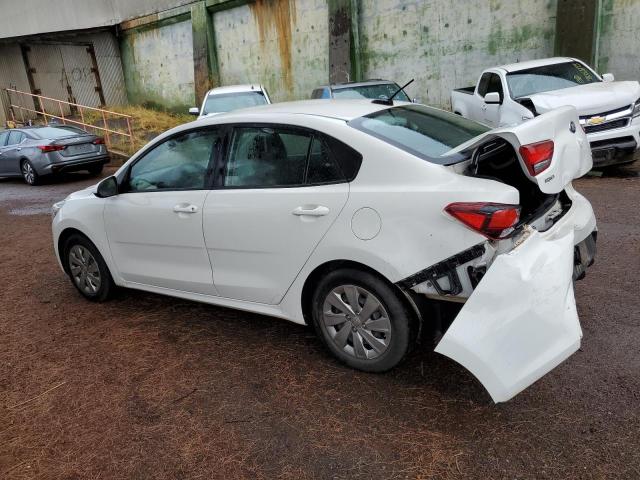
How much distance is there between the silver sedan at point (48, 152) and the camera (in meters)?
13.0

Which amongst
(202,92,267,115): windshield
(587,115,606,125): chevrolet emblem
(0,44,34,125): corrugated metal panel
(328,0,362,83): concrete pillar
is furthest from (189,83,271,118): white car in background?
(0,44,34,125): corrugated metal panel

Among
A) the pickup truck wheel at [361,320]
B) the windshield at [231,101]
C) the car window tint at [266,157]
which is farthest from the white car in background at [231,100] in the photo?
the pickup truck wheel at [361,320]

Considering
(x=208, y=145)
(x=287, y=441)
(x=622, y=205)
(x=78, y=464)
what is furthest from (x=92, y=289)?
(x=622, y=205)

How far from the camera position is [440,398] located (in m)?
3.12

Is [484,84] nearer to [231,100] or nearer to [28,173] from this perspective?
[231,100]

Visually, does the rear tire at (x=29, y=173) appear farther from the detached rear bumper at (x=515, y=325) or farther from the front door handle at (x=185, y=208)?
the detached rear bumper at (x=515, y=325)

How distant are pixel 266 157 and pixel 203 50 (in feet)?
57.1

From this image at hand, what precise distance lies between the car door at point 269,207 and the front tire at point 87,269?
A: 4.88ft

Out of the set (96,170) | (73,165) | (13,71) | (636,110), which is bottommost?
(96,170)

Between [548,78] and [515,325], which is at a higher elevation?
[548,78]

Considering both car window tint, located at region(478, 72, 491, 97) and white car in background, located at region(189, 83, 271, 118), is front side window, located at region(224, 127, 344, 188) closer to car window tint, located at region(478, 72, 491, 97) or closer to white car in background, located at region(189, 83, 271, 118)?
car window tint, located at region(478, 72, 491, 97)

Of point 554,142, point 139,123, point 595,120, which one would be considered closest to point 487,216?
point 554,142

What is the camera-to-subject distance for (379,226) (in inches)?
120

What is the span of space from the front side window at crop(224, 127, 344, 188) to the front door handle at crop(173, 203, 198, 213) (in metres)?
0.31
